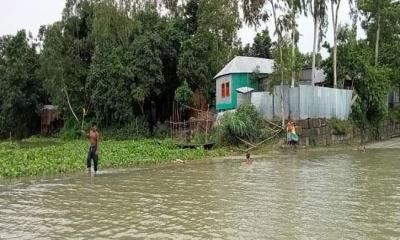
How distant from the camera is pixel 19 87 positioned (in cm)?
5334

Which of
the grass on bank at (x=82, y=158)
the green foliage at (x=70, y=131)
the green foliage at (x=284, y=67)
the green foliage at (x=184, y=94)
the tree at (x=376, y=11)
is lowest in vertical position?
the grass on bank at (x=82, y=158)

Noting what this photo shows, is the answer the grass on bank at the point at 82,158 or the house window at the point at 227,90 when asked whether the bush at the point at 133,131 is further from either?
the grass on bank at the point at 82,158

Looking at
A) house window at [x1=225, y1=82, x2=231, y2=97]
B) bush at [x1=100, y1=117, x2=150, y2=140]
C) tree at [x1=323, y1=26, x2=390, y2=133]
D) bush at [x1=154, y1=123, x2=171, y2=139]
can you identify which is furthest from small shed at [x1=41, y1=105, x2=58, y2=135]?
tree at [x1=323, y1=26, x2=390, y2=133]

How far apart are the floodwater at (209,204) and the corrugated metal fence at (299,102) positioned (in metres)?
12.3

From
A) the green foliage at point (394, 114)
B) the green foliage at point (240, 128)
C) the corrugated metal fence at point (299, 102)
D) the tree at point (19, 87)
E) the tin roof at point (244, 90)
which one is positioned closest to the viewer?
the green foliage at point (240, 128)

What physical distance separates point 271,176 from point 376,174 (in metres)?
3.68

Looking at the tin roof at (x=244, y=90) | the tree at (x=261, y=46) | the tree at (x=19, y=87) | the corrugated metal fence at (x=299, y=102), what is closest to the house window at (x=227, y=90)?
the tin roof at (x=244, y=90)

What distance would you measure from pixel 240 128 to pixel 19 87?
31630 millimetres

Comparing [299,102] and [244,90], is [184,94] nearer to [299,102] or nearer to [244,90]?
[244,90]

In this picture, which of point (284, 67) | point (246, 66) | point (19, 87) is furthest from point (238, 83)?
point (19, 87)

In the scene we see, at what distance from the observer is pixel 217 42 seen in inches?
1673

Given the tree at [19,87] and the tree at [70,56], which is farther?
the tree at [19,87]

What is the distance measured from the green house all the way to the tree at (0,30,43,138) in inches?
923

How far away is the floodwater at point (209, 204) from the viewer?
9.46 m
